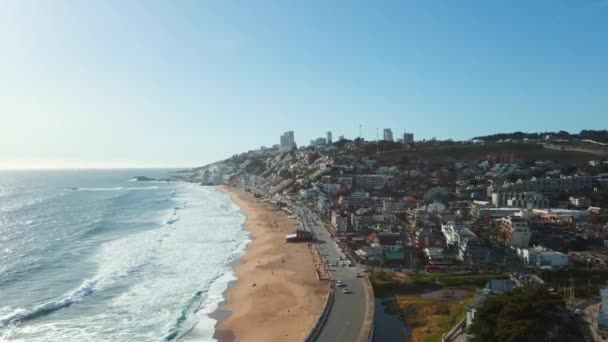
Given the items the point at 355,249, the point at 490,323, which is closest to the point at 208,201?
the point at 355,249

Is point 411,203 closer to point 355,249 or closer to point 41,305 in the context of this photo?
point 355,249

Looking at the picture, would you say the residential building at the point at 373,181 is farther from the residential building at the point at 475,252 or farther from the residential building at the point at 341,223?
the residential building at the point at 475,252

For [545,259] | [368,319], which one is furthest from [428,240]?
[368,319]

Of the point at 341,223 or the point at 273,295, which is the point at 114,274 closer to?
the point at 273,295

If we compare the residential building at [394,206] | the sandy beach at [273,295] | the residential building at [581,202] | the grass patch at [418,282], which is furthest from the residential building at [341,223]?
the residential building at [581,202]

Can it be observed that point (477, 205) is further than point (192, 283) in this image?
Yes

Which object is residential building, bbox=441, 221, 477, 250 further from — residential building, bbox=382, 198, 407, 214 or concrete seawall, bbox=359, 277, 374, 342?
residential building, bbox=382, 198, 407, 214
